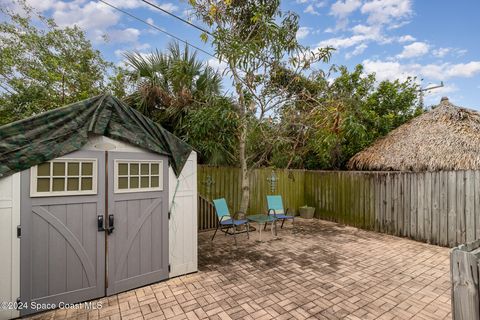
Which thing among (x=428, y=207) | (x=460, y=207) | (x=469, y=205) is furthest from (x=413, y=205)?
(x=469, y=205)

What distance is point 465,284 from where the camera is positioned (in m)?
1.31

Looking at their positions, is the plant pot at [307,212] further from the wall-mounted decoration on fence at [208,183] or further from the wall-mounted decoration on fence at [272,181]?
the wall-mounted decoration on fence at [208,183]

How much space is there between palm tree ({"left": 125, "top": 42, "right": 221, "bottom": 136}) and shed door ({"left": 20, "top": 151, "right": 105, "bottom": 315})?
9.36ft

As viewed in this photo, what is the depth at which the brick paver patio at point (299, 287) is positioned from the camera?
2504 mm

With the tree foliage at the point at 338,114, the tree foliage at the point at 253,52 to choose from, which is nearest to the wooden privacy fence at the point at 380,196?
the tree foliage at the point at 338,114

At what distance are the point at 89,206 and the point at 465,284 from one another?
346 cm

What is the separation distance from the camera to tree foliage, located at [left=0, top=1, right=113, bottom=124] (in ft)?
19.9

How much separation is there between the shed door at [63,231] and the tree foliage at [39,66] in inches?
181

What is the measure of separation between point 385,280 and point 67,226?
4.26 m

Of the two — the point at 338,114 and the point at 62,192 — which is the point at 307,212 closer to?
the point at 338,114

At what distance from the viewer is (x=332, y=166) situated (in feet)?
25.8

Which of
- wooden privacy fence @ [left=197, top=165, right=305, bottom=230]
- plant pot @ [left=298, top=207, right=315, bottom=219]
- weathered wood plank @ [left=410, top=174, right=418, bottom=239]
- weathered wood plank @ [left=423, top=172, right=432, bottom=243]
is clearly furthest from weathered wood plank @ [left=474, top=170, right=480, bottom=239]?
wooden privacy fence @ [left=197, top=165, right=305, bottom=230]

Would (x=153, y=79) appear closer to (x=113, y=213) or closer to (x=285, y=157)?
(x=113, y=213)

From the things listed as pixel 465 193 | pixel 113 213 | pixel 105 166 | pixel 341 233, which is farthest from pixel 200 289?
pixel 465 193
